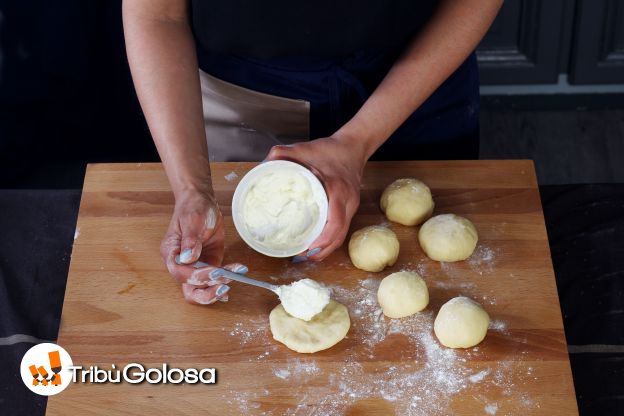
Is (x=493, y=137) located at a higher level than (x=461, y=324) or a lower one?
lower

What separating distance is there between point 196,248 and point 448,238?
48cm

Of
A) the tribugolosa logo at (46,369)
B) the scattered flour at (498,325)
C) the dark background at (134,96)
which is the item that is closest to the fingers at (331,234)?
the scattered flour at (498,325)

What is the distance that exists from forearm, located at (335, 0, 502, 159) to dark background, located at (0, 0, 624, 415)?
438 millimetres

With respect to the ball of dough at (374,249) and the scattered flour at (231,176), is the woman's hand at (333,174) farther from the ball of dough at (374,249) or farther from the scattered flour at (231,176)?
the scattered flour at (231,176)

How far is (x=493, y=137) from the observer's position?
326 cm

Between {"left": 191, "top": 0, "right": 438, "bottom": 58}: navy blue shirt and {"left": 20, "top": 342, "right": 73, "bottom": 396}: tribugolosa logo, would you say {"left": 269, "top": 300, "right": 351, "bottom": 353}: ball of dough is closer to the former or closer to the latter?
{"left": 20, "top": 342, "right": 73, "bottom": 396}: tribugolosa logo

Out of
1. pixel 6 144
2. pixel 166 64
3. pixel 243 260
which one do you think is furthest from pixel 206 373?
pixel 6 144

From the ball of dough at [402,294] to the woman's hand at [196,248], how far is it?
0.89 feet

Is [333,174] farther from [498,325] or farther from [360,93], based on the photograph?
[498,325]

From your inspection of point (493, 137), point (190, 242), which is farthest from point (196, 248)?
point (493, 137)

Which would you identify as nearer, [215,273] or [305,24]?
[215,273]

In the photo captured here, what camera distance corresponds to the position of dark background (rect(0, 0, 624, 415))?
1589mm

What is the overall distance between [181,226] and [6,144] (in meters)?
1.26

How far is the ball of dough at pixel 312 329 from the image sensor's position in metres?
1.35
